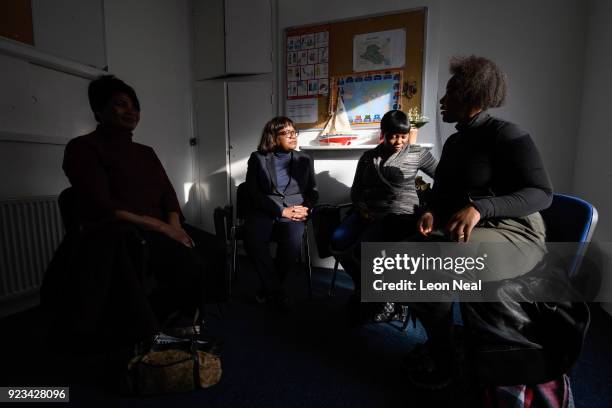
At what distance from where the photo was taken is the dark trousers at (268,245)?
202cm

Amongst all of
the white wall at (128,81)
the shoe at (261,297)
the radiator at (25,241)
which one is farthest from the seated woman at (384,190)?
the white wall at (128,81)

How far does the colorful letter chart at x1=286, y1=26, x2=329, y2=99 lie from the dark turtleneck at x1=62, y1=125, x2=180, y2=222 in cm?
152

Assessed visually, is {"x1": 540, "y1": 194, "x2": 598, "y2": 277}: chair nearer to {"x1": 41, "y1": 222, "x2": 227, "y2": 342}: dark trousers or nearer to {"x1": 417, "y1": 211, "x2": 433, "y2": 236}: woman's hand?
{"x1": 417, "y1": 211, "x2": 433, "y2": 236}: woman's hand

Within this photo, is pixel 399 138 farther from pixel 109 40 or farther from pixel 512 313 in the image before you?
pixel 109 40

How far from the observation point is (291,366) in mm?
1413

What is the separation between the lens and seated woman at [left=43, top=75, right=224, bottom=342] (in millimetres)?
1068

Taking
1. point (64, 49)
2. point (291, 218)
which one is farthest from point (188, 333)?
point (64, 49)

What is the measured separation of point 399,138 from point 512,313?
127 centimetres

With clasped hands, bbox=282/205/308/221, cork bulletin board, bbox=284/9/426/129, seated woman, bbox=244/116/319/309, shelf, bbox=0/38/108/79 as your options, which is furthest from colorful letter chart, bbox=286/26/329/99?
shelf, bbox=0/38/108/79

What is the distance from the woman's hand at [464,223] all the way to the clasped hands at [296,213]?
3.98ft

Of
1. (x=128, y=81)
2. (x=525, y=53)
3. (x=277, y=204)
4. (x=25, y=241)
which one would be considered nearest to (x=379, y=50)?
(x=525, y=53)

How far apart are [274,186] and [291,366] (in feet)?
3.90

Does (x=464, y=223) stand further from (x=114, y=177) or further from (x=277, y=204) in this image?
(x=114, y=177)

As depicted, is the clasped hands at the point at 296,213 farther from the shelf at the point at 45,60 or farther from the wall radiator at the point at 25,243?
the shelf at the point at 45,60
